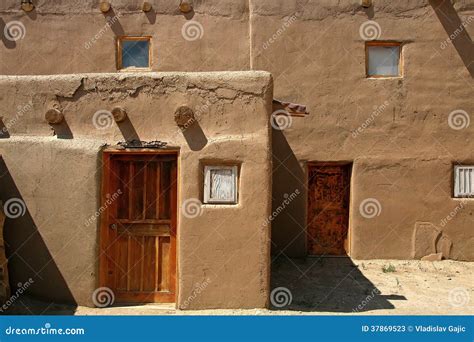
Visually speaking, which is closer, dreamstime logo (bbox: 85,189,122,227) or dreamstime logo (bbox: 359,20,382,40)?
dreamstime logo (bbox: 85,189,122,227)

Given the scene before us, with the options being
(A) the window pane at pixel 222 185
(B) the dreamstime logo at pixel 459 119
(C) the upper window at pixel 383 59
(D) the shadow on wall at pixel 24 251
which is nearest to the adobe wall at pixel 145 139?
(D) the shadow on wall at pixel 24 251

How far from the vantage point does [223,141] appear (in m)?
6.35

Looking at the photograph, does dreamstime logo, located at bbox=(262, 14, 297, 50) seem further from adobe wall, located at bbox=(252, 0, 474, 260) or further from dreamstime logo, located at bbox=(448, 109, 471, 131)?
dreamstime logo, located at bbox=(448, 109, 471, 131)

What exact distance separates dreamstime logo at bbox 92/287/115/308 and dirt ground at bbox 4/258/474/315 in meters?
0.10

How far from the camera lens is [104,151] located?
253 inches

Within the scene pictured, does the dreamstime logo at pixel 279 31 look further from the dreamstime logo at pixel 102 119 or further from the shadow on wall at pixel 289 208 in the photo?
the dreamstime logo at pixel 102 119

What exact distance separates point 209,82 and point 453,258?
6108mm

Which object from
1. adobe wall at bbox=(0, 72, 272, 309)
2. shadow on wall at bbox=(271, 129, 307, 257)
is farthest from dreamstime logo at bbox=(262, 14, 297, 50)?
adobe wall at bbox=(0, 72, 272, 309)

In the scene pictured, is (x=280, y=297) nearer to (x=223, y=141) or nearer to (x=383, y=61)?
(x=223, y=141)

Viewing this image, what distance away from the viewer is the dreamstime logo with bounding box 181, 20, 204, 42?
1009 centimetres

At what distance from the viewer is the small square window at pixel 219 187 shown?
6.34 metres

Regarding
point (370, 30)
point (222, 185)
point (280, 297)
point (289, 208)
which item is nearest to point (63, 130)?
→ point (222, 185)

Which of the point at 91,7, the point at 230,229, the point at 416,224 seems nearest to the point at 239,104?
the point at 230,229

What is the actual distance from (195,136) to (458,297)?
484cm
